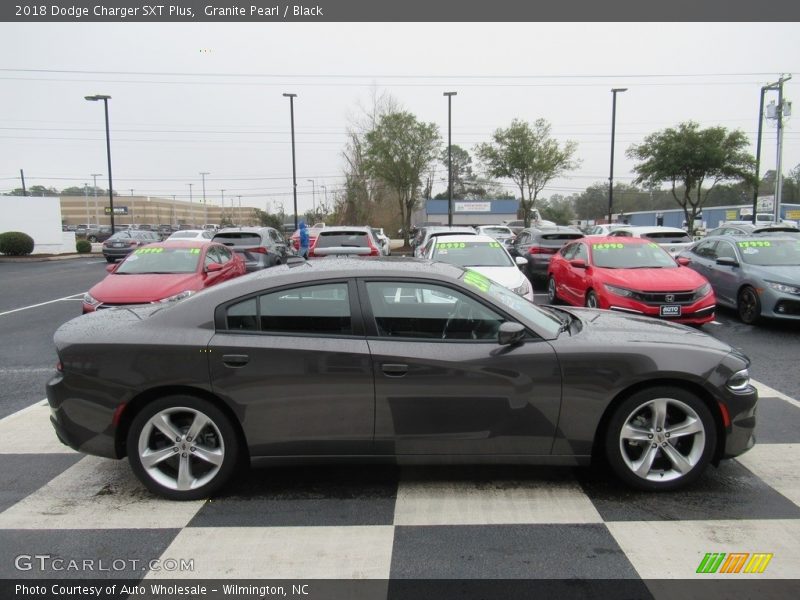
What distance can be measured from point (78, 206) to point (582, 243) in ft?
433

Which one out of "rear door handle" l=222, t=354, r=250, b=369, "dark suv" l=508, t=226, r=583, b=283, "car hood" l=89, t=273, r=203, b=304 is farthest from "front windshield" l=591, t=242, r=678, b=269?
"rear door handle" l=222, t=354, r=250, b=369

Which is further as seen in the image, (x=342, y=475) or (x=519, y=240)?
(x=519, y=240)

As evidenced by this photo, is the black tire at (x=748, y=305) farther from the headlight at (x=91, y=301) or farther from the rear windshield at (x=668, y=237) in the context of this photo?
the headlight at (x=91, y=301)

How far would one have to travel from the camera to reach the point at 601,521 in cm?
320

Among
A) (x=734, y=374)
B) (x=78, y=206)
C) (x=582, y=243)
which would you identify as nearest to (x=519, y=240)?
(x=582, y=243)

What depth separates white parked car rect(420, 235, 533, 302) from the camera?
8.91m

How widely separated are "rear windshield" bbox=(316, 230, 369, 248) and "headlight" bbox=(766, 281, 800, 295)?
7426 mm

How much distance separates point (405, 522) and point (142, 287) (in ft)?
19.7

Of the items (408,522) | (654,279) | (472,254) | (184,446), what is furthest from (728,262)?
(184,446)

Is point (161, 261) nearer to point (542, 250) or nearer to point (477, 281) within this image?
point (477, 281)

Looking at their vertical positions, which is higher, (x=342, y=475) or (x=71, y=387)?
(x=71, y=387)

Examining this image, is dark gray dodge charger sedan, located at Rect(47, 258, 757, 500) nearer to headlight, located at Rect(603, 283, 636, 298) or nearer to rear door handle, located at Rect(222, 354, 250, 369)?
rear door handle, located at Rect(222, 354, 250, 369)

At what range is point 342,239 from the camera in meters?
12.2

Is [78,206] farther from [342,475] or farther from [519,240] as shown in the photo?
[342,475]
